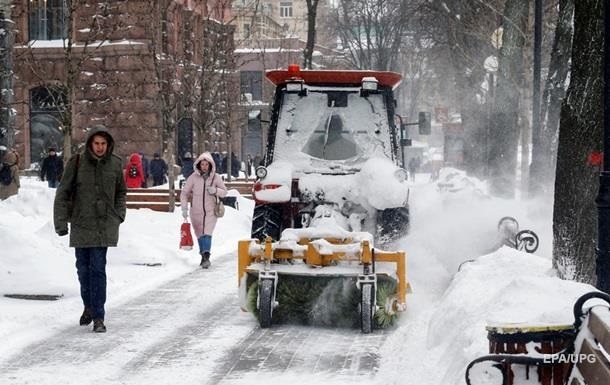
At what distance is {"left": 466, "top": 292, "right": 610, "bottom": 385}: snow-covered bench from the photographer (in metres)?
4.52

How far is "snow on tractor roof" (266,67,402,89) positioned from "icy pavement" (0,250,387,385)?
2681 millimetres

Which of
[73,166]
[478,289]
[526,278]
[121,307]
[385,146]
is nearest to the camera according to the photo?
[526,278]

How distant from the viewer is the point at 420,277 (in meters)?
12.2

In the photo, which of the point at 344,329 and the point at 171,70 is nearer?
the point at 344,329

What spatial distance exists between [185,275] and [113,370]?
6186mm

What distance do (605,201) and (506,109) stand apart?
22.3m

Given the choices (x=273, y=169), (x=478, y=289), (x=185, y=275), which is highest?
(x=273, y=169)

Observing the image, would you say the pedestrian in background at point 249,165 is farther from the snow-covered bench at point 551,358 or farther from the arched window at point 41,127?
the snow-covered bench at point 551,358

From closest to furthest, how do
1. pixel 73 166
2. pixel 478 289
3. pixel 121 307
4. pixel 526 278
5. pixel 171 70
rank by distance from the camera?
pixel 526 278
pixel 478 289
pixel 73 166
pixel 121 307
pixel 171 70

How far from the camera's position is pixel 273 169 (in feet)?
36.9

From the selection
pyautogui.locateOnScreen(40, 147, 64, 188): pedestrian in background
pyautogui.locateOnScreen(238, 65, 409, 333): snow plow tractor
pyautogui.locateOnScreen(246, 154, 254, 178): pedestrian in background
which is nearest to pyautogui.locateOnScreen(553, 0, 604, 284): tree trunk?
pyautogui.locateOnScreen(238, 65, 409, 333): snow plow tractor

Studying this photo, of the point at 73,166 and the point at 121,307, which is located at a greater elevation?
the point at 73,166

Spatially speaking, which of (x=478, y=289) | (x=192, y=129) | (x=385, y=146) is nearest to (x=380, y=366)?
(x=478, y=289)

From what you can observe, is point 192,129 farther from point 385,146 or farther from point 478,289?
point 478,289
